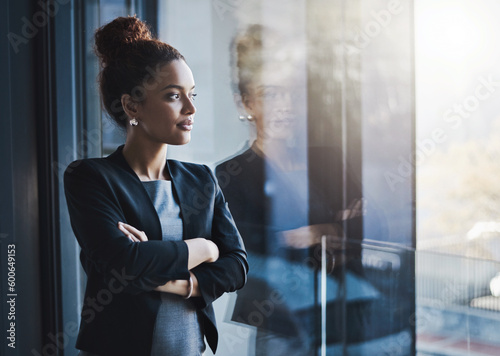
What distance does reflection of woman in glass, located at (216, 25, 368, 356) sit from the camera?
210 cm

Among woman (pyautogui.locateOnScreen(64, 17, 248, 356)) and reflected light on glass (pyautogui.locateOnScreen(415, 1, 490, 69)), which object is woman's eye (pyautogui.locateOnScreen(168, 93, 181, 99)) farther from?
reflected light on glass (pyautogui.locateOnScreen(415, 1, 490, 69))

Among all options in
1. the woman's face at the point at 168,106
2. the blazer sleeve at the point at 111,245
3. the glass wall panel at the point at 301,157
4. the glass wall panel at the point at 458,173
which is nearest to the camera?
the blazer sleeve at the point at 111,245

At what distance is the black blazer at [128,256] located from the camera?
1310 millimetres

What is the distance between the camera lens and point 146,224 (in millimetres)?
1393

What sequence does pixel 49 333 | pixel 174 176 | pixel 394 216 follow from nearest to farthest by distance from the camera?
pixel 174 176 → pixel 394 216 → pixel 49 333

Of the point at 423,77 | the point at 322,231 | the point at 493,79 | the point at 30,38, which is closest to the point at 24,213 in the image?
the point at 30,38

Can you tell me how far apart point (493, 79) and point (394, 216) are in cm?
59

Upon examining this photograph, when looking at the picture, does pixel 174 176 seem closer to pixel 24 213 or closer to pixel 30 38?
pixel 24 213

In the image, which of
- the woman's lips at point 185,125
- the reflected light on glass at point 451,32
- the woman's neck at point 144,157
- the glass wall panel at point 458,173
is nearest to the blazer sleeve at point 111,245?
the woman's neck at point 144,157

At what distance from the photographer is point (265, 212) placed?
216cm

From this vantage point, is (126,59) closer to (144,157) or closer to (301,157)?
(144,157)

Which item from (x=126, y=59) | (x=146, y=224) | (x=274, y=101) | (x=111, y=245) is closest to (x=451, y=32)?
(x=274, y=101)

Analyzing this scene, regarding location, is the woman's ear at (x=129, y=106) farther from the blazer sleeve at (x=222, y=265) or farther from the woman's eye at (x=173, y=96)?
the blazer sleeve at (x=222, y=265)

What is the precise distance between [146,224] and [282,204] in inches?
34.0
